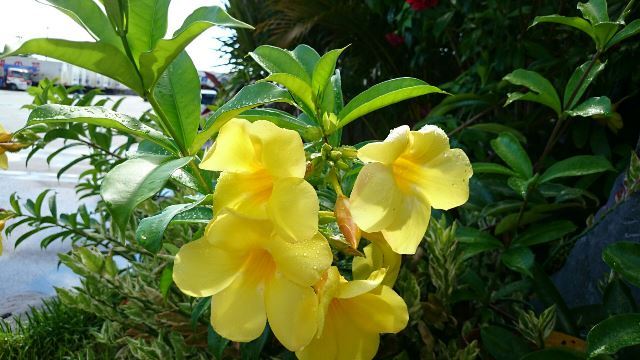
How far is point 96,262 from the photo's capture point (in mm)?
1312

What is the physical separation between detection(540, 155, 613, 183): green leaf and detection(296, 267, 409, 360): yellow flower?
70cm

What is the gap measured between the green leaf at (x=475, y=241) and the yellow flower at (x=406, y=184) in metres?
0.67

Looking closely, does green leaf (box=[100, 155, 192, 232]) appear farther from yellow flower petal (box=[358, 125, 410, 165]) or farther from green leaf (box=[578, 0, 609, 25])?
green leaf (box=[578, 0, 609, 25])

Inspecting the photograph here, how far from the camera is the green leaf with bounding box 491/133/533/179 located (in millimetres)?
1053

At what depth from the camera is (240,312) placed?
417mm

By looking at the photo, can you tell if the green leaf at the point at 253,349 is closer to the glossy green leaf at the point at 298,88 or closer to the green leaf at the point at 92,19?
the glossy green leaf at the point at 298,88

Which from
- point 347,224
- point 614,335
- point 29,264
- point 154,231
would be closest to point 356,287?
point 347,224

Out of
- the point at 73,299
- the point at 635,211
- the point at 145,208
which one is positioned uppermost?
the point at 635,211

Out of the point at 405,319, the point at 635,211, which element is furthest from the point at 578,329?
the point at 405,319

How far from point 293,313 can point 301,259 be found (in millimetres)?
44

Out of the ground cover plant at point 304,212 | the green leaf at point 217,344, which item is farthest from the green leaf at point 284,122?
the green leaf at point 217,344

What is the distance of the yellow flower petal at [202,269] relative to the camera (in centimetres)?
41

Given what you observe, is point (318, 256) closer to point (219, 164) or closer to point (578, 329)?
point (219, 164)

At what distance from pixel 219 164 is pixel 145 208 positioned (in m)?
1.37
